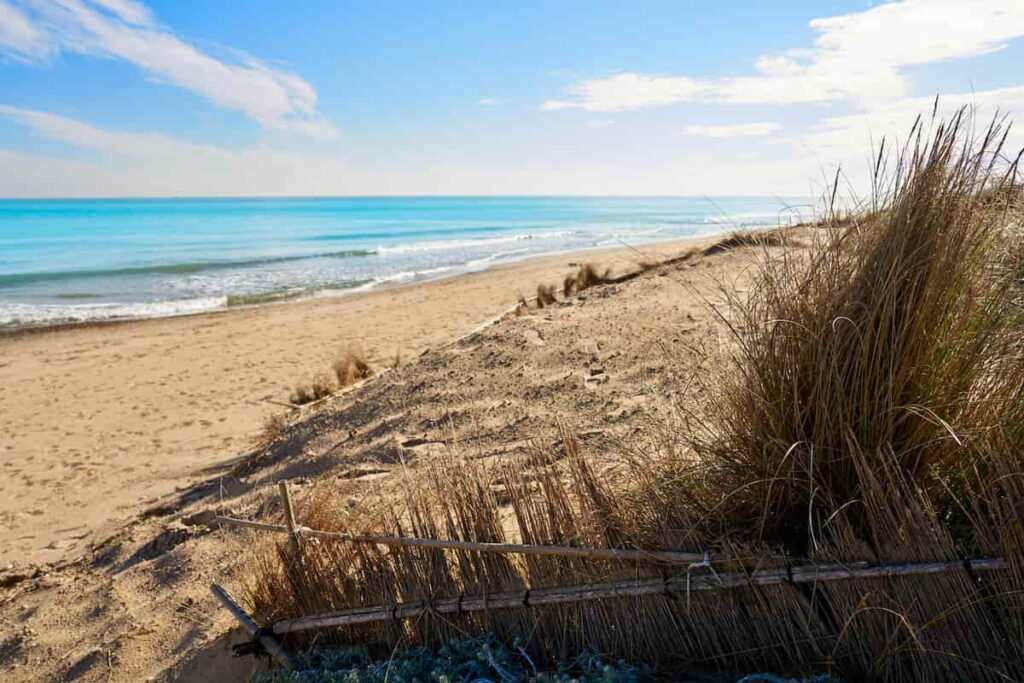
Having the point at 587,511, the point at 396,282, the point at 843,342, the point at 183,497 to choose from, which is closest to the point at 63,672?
the point at 183,497

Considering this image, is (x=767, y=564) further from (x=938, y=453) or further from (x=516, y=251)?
(x=516, y=251)

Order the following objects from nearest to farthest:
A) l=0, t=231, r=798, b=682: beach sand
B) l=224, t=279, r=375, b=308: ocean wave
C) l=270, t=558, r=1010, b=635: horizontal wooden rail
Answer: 1. l=270, t=558, r=1010, b=635: horizontal wooden rail
2. l=0, t=231, r=798, b=682: beach sand
3. l=224, t=279, r=375, b=308: ocean wave

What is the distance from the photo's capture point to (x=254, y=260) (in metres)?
26.0

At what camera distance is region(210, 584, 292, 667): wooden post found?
9.82ft

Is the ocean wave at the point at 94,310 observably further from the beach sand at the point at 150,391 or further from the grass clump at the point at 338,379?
the grass clump at the point at 338,379

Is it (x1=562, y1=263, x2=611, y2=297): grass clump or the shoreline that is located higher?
(x1=562, y1=263, x2=611, y2=297): grass clump

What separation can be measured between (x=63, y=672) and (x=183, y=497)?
218 cm

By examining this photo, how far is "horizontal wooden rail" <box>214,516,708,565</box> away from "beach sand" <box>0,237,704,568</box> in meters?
3.17

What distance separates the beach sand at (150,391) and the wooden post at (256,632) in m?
2.64

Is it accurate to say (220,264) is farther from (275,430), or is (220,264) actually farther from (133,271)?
(275,430)

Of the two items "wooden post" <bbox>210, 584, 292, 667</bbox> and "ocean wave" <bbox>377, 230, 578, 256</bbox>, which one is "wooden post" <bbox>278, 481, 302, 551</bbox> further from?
"ocean wave" <bbox>377, 230, 578, 256</bbox>

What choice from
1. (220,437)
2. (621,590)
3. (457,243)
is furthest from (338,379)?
(457,243)

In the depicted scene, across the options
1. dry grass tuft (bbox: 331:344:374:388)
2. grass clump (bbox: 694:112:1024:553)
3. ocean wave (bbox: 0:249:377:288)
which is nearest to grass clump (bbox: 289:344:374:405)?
dry grass tuft (bbox: 331:344:374:388)

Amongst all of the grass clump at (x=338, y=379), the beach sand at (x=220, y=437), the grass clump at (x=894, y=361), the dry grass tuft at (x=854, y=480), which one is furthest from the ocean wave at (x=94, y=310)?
the grass clump at (x=894, y=361)
